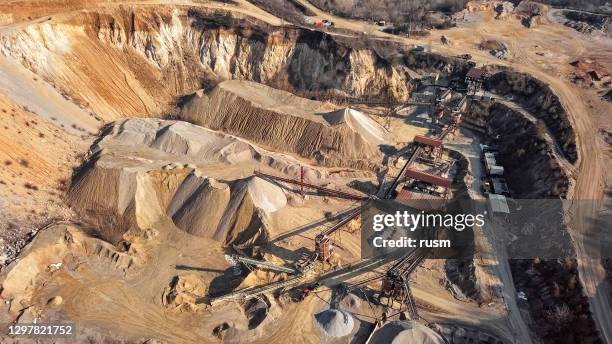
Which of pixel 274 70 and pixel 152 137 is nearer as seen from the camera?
pixel 152 137

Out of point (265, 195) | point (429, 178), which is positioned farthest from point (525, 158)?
point (265, 195)

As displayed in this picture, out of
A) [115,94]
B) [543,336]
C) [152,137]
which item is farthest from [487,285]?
[115,94]

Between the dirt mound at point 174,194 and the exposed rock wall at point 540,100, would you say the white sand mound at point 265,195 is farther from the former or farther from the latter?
the exposed rock wall at point 540,100

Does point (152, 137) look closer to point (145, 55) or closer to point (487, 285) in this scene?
point (145, 55)

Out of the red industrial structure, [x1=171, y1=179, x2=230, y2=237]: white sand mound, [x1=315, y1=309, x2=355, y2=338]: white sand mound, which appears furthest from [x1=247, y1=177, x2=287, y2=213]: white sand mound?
the red industrial structure

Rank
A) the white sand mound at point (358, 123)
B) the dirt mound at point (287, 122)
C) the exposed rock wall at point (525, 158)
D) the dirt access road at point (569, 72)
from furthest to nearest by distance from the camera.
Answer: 1. the white sand mound at point (358, 123)
2. the dirt mound at point (287, 122)
3. the exposed rock wall at point (525, 158)
4. the dirt access road at point (569, 72)

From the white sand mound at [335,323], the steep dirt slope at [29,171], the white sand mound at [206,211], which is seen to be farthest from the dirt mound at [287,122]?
the white sand mound at [335,323]
